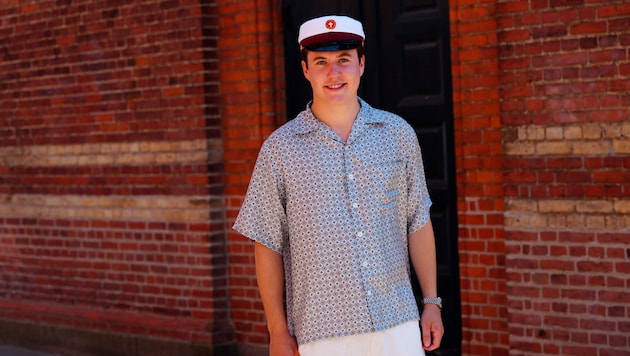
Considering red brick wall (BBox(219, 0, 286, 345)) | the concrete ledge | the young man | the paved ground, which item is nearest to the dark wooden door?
red brick wall (BBox(219, 0, 286, 345))

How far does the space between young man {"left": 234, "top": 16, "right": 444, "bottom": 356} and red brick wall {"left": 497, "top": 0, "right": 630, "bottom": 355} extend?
238 centimetres

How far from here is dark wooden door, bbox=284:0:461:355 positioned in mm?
7375

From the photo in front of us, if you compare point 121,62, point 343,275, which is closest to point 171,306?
point 121,62

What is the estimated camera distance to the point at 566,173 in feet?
21.1

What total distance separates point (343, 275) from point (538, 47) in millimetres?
2875

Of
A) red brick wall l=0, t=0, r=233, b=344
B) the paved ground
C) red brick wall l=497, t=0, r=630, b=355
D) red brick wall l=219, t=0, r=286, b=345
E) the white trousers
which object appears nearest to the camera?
the white trousers

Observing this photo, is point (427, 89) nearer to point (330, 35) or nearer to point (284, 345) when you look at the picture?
point (330, 35)

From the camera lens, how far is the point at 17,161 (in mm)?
10141

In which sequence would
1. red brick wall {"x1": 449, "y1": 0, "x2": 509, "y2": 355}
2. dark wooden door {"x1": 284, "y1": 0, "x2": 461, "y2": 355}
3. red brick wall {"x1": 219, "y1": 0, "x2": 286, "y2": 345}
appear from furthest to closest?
1. red brick wall {"x1": 219, "y1": 0, "x2": 286, "y2": 345}
2. dark wooden door {"x1": 284, "y1": 0, "x2": 461, "y2": 355}
3. red brick wall {"x1": 449, "y1": 0, "x2": 509, "y2": 355}

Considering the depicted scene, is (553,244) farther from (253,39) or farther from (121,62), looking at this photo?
(121,62)

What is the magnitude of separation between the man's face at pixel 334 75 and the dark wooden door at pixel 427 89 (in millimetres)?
3289

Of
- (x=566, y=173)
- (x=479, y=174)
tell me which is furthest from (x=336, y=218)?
(x=479, y=174)

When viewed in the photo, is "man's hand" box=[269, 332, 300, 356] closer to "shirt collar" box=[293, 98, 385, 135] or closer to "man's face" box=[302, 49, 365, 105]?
"shirt collar" box=[293, 98, 385, 135]

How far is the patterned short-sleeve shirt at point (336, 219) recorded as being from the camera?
13.2 ft
